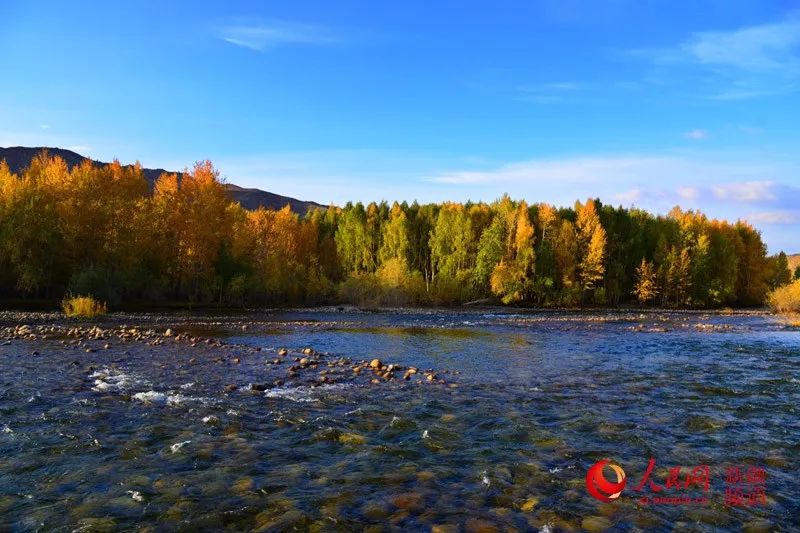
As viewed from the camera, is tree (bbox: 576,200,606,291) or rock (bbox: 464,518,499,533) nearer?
rock (bbox: 464,518,499,533)

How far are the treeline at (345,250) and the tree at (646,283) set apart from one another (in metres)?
0.22

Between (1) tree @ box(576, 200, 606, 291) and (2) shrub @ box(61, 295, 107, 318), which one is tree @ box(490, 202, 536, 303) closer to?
(1) tree @ box(576, 200, 606, 291)

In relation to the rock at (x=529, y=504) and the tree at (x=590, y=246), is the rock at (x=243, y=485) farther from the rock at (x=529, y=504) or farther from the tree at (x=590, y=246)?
the tree at (x=590, y=246)

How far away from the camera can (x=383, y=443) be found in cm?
930

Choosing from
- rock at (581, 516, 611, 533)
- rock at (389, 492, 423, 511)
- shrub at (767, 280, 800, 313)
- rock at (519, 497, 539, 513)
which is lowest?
rock at (389, 492, 423, 511)

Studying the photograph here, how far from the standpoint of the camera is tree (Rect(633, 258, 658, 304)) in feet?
241

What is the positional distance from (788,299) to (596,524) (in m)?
60.4

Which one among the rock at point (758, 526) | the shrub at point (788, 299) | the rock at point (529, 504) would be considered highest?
the shrub at point (788, 299)

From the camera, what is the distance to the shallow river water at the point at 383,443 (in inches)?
253

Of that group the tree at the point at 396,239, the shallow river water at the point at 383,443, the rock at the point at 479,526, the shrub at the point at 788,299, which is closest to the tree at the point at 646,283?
the shrub at the point at 788,299

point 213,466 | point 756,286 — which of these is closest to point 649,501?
point 213,466

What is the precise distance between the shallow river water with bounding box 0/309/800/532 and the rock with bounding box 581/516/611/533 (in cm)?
3

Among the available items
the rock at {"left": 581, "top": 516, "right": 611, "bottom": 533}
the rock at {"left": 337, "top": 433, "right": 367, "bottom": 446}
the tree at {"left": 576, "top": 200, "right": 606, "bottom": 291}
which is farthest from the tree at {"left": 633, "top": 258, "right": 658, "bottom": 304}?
the rock at {"left": 581, "top": 516, "right": 611, "bottom": 533}

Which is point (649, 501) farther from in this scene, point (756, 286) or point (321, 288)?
point (756, 286)
